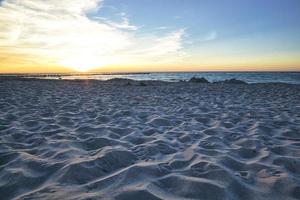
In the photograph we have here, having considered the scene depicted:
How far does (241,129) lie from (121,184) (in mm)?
2940

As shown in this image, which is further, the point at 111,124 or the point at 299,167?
the point at 111,124

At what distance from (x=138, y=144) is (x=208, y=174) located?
4.27ft

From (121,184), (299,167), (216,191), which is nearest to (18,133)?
(121,184)

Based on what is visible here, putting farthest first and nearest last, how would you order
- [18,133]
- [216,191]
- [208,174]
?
1. [18,133]
2. [208,174]
3. [216,191]

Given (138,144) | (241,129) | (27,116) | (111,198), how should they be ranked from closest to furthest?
(111,198), (138,144), (241,129), (27,116)

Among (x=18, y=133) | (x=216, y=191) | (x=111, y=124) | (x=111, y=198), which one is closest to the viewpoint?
(x=111, y=198)

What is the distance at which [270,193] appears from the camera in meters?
2.16

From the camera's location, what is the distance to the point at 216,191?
6.96ft

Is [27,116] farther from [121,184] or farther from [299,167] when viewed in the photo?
[299,167]

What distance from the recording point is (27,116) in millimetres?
5324

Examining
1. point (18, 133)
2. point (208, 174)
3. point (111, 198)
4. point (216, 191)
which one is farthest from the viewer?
point (18, 133)

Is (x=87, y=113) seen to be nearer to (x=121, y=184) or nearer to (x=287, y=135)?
(x=121, y=184)

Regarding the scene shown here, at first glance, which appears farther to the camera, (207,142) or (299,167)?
(207,142)

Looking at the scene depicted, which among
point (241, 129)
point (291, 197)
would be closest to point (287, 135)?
point (241, 129)
